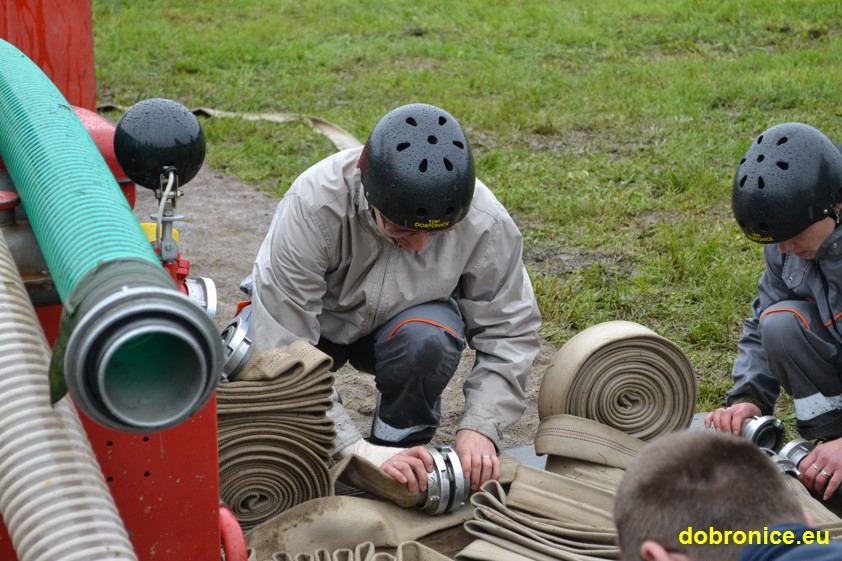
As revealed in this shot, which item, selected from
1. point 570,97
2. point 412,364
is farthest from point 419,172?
point 570,97

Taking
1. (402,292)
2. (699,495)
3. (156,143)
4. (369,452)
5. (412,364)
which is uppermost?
(156,143)

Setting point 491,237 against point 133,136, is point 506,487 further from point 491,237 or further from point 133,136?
point 133,136

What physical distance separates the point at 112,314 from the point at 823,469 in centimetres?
239

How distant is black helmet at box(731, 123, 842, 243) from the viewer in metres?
3.21

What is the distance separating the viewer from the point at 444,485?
3.02m

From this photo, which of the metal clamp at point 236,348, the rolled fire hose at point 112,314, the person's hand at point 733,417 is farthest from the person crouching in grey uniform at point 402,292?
the rolled fire hose at point 112,314

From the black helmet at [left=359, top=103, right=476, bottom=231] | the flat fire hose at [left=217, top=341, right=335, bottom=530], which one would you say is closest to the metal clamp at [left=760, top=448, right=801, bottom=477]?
the black helmet at [left=359, top=103, right=476, bottom=231]

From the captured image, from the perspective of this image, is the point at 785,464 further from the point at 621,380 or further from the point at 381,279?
the point at 381,279

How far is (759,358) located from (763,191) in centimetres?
71

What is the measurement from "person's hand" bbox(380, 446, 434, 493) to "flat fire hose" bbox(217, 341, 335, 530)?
0.18 metres

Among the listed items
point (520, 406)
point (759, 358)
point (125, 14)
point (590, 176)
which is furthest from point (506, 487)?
point (125, 14)

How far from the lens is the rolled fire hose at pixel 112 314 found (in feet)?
5.12

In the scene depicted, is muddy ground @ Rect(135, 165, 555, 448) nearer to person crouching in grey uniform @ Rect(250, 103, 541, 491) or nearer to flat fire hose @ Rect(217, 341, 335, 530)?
person crouching in grey uniform @ Rect(250, 103, 541, 491)

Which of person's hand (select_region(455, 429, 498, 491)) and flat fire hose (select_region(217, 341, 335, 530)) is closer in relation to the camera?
flat fire hose (select_region(217, 341, 335, 530))
